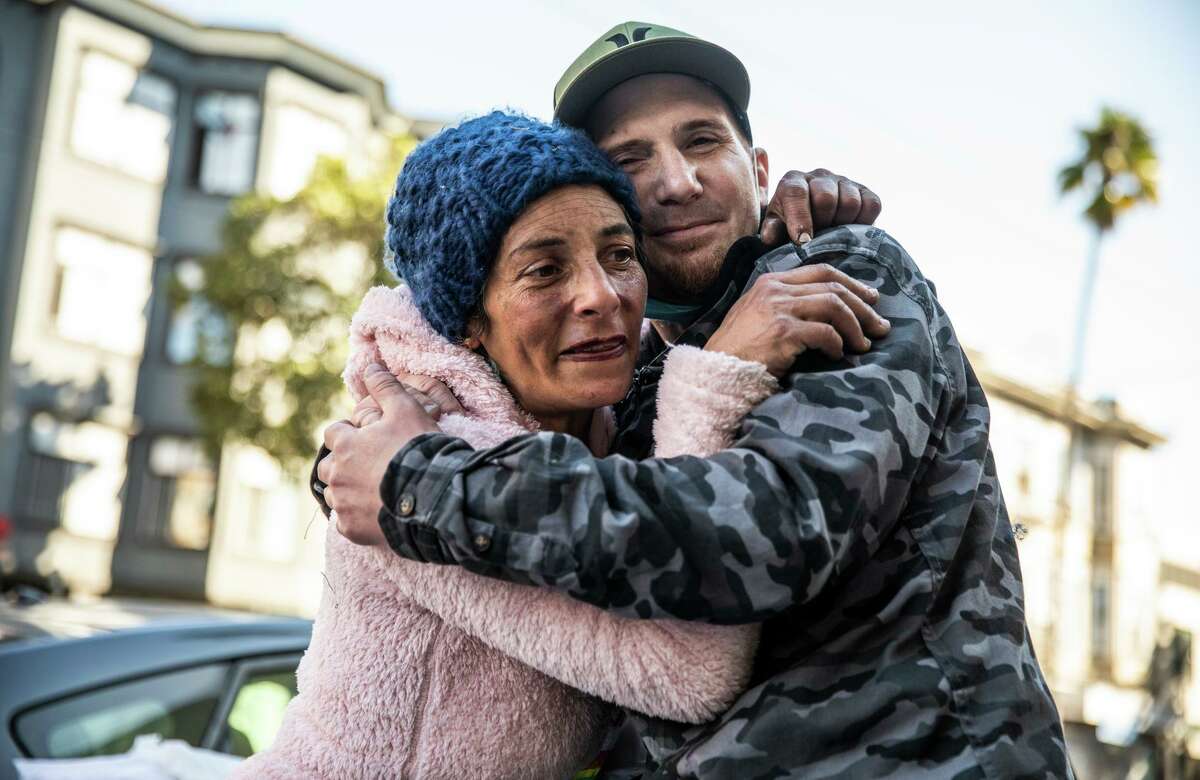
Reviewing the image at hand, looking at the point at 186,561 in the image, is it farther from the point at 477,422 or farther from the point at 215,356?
the point at 477,422

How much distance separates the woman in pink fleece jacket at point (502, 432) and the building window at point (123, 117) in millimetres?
26136

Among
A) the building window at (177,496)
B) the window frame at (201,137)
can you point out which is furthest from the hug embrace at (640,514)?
the window frame at (201,137)

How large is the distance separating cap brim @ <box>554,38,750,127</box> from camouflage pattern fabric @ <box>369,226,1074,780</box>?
904 mm

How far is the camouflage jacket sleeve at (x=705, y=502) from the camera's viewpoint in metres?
1.71

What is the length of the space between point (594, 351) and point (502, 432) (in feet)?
0.79

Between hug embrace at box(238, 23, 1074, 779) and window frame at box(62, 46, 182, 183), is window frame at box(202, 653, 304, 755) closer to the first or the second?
hug embrace at box(238, 23, 1074, 779)

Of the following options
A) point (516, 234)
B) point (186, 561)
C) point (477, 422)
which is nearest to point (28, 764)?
point (477, 422)

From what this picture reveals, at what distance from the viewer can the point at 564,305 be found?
2170 mm

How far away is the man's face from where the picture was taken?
2.50 m

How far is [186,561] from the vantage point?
25328mm

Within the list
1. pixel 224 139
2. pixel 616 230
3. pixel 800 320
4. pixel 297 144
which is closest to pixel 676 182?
pixel 616 230

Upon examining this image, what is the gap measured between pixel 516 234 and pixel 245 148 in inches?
1045

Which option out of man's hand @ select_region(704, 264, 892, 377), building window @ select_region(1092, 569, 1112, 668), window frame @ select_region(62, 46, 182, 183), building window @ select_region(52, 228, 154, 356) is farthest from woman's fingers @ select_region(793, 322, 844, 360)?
building window @ select_region(1092, 569, 1112, 668)

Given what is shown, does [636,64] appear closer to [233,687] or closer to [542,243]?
[542,243]
